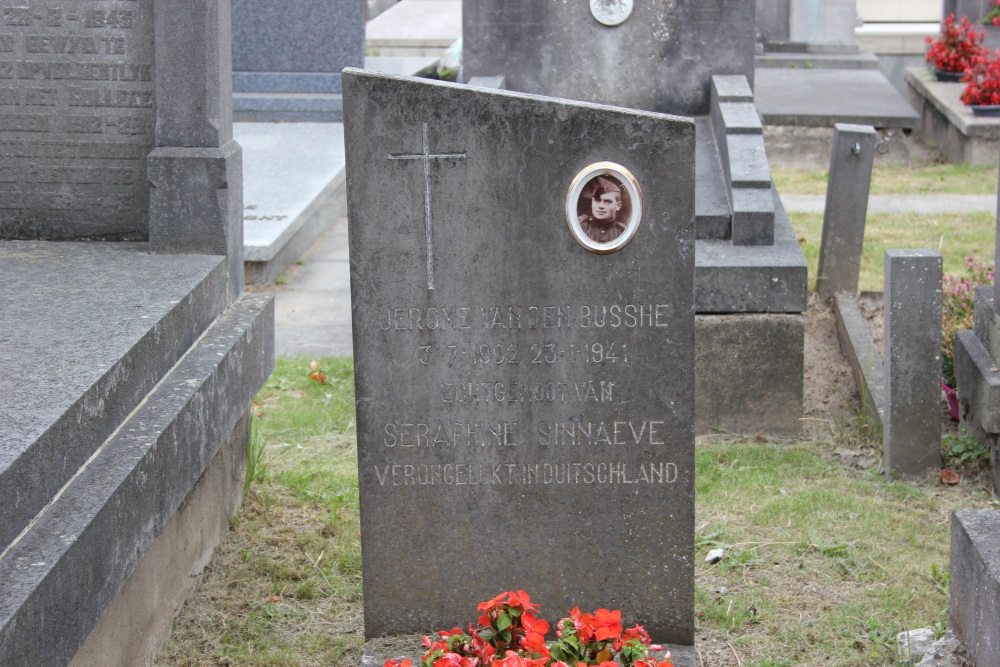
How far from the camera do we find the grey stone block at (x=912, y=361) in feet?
15.4

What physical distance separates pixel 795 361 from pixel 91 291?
9.41 feet

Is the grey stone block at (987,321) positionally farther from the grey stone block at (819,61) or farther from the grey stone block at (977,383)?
the grey stone block at (819,61)

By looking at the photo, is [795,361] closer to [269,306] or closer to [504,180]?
[269,306]

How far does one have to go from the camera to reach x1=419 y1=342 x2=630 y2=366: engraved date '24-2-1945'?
3.18m

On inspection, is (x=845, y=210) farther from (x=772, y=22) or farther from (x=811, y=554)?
(x=772, y=22)

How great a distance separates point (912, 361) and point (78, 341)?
3019 mm

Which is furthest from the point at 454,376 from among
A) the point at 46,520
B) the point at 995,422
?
the point at 995,422

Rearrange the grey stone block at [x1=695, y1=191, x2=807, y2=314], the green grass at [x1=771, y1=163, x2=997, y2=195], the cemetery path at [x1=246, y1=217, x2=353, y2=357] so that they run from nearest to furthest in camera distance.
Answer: the grey stone block at [x1=695, y1=191, x2=807, y2=314] → the cemetery path at [x1=246, y1=217, x2=353, y2=357] → the green grass at [x1=771, y1=163, x2=997, y2=195]

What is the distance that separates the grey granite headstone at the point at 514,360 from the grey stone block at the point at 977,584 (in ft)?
2.16

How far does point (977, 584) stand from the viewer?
2885mm

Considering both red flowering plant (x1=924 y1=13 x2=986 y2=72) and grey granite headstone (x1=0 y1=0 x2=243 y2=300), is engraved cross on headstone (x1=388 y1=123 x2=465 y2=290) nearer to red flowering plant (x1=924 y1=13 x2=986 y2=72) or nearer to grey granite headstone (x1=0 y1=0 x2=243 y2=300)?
grey granite headstone (x1=0 y1=0 x2=243 y2=300)

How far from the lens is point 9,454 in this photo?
8.73 feet

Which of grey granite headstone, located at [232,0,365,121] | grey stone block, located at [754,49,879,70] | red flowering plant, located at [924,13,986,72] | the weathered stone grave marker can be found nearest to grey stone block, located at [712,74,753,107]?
the weathered stone grave marker

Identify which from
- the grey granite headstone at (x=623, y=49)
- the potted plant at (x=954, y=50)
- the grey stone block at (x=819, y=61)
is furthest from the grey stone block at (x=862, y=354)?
the grey stone block at (x=819, y=61)
